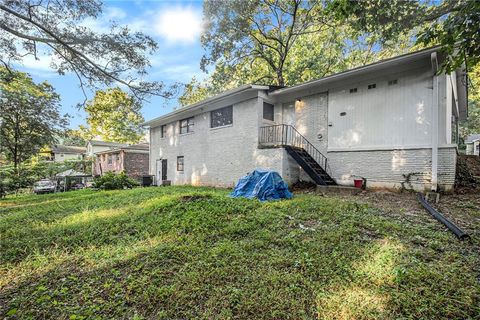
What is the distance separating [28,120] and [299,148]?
64.6ft

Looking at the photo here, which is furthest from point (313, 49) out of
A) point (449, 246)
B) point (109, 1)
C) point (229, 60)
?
point (449, 246)

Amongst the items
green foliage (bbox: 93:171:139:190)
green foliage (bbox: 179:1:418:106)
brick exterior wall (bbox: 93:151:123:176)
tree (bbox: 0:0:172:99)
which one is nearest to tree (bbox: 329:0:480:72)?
tree (bbox: 0:0:172:99)

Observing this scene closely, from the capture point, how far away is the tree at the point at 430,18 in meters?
3.32

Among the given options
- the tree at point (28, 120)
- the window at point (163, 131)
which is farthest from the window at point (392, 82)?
the tree at point (28, 120)

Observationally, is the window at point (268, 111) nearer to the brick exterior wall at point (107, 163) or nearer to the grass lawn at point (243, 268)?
the grass lawn at point (243, 268)

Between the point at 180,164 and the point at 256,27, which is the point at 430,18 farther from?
the point at 180,164

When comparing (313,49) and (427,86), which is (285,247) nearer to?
(427,86)

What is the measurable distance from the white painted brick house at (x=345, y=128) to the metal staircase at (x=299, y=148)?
44mm

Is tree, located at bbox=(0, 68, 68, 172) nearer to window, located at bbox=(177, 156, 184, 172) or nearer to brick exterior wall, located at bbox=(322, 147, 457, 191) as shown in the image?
window, located at bbox=(177, 156, 184, 172)

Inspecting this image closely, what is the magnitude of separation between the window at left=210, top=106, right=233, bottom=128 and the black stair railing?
220 cm

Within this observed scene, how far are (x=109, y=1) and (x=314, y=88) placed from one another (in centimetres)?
771

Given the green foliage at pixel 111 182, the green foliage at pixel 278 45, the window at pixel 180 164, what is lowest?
the green foliage at pixel 111 182

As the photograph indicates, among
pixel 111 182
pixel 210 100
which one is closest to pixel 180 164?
pixel 111 182

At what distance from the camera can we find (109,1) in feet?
18.8
